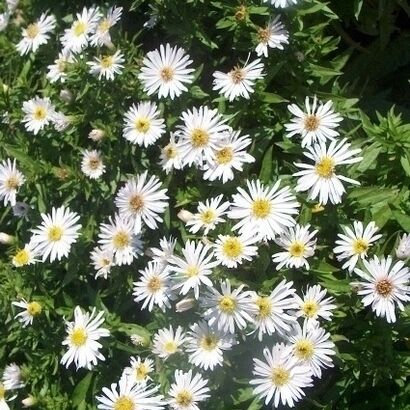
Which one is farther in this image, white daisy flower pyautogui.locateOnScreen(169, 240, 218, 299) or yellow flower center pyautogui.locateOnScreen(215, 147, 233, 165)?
yellow flower center pyautogui.locateOnScreen(215, 147, 233, 165)

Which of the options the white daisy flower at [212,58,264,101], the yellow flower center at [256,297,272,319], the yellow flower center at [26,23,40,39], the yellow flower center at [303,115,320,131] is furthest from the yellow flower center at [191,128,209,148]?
the yellow flower center at [26,23,40,39]

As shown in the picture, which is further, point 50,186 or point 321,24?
point 50,186

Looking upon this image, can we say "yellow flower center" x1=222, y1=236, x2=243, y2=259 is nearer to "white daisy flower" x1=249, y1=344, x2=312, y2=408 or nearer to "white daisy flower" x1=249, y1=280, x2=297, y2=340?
"white daisy flower" x1=249, y1=280, x2=297, y2=340

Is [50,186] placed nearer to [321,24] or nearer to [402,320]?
[321,24]

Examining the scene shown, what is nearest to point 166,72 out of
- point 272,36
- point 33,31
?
point 272,36

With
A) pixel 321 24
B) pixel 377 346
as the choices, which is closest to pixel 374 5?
pixel 321 24
